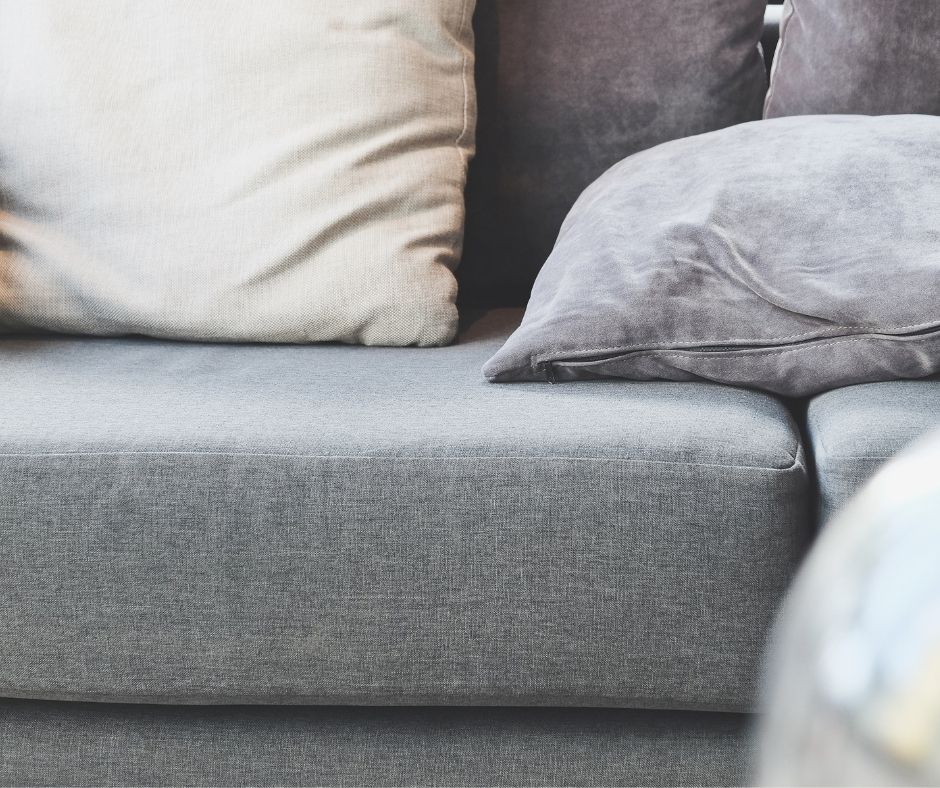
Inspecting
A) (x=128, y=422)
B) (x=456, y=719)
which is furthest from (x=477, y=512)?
(x=128, y=422)

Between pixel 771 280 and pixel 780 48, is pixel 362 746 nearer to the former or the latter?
pixel 771 280

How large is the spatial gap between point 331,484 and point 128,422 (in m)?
0.22

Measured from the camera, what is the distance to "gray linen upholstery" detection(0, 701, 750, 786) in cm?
102

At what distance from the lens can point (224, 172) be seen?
140cm

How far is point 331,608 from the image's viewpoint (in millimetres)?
982

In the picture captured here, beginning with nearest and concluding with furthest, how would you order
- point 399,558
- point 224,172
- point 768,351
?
1. point 399,558
2. point 768,351
3. point 224,172

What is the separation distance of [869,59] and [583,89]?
1.25ft

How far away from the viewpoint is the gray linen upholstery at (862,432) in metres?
0.96

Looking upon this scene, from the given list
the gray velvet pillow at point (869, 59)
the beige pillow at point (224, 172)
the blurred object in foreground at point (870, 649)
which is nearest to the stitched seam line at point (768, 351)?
the beige pillow at point (224, 172)

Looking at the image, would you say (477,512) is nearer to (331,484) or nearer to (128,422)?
(331,484)

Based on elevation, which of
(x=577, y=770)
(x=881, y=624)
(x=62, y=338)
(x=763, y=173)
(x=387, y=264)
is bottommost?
(x=577, y=770)

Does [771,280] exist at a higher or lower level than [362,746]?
higher

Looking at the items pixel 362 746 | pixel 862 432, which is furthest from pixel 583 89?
pixel 362 746

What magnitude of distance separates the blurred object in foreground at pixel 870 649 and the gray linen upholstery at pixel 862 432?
77 centimetres
